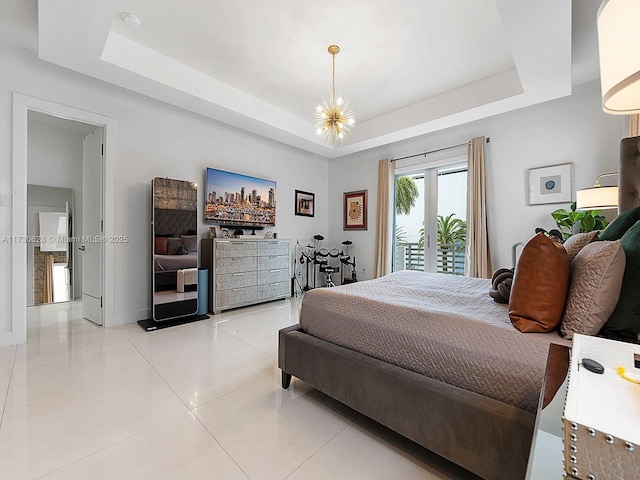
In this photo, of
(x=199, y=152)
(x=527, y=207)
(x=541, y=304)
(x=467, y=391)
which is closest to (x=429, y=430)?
(x=467, y=391)

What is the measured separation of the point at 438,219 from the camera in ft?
15.8

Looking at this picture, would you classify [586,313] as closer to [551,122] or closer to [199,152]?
[551,122]

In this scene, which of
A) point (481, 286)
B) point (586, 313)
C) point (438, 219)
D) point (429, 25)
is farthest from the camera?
point (438, 219)

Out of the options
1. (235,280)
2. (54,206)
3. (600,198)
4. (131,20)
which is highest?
(131,20)

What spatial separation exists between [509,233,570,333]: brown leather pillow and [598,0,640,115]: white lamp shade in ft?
2.22

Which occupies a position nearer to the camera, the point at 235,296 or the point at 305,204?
the point at 235,296

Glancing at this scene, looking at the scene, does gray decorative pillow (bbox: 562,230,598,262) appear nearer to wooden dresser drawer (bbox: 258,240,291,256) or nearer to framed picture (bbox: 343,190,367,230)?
wooden dresser drawer (bbox: 258,240,291,256)

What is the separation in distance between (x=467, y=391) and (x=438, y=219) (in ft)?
12.9

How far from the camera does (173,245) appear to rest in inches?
143

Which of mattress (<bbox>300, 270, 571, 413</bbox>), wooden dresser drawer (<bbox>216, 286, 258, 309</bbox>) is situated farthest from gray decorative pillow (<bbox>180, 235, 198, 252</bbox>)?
mattress (<bbox>300, 270, 571, 413</bbox>)

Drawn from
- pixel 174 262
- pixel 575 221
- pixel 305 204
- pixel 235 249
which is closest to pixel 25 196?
pixel 174 262

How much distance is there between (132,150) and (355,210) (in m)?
3.88

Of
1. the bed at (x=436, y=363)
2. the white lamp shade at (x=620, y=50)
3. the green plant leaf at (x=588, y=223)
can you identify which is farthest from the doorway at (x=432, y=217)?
the white lamp shade at (x=620, y=50)

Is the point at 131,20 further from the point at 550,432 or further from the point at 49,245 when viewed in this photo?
the point at 49,245
